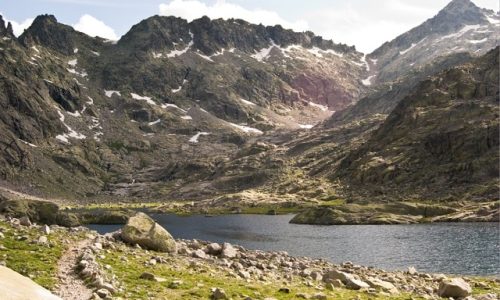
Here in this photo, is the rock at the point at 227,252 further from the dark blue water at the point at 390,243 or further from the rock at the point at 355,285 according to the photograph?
the dark blue water at the point at 390,243

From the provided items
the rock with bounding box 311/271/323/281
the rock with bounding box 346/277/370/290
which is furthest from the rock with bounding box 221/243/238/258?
the rock with bounding box 346/277/370/290

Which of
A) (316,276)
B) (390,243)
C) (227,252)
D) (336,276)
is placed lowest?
(390,243)

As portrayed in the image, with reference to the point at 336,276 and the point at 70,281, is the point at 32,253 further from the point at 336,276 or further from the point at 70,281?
the point at 336,276

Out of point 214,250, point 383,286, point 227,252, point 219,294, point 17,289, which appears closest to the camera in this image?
point 17,289

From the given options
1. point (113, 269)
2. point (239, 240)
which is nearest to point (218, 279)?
point (113, 269)

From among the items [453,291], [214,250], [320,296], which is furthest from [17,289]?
[214,250]

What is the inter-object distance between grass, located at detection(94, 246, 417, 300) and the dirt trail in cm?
195

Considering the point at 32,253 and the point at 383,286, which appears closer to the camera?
the point at 32,253

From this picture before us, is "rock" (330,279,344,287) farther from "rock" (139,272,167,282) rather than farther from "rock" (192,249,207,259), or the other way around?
"rock" (139,272,167,282)

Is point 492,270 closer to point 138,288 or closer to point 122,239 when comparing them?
point 122,239

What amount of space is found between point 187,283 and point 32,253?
36.3ft

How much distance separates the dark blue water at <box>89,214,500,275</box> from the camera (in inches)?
3386

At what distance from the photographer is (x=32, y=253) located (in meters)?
32.2

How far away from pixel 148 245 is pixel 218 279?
15004 millimetres
